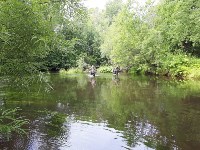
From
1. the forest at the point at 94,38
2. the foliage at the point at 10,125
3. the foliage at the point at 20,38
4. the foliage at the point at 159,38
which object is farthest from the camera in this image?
the foliage at the point at 159,38

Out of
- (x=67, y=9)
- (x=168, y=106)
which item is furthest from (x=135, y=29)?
(x=67, y=9)

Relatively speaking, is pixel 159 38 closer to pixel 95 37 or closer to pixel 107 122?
pixel 95 37

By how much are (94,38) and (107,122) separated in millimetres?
54833

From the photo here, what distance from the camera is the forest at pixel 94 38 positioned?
23.6ft

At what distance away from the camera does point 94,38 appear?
66.9 meters

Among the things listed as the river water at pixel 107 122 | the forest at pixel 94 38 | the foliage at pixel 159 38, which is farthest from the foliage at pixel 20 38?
the foliage at pixel 159 38

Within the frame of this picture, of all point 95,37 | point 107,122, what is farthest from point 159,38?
point 107,122

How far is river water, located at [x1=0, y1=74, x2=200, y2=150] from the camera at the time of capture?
32.0 ft

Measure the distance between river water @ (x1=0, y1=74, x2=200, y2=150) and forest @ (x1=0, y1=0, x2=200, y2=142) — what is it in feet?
3.92

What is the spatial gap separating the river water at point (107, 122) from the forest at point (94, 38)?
3.92 feet

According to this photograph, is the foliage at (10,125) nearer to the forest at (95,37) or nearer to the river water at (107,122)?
the river water at (107,122)

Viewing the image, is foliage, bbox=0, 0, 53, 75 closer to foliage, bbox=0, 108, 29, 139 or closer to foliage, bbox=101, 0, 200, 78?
foliage, bbox=0, 108, 29, 139

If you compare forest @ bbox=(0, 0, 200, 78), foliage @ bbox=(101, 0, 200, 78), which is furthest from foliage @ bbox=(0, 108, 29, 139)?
foliage @ bbox=(101, 0, 200, 78)

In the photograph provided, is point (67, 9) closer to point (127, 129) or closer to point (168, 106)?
point (127, 129)
